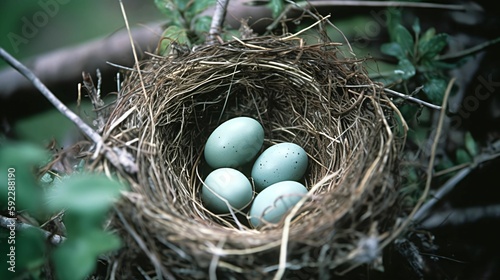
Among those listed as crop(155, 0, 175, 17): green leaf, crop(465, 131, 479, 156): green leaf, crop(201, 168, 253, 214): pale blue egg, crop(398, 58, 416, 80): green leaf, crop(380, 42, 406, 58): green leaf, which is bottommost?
crop(465, 131, 479, 156): green leaf

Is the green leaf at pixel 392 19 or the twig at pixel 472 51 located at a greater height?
the green leaf at pixel 392 19

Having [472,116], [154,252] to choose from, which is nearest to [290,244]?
[154,252]

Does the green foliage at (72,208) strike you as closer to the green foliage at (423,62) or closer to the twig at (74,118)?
the twig at (74,118)

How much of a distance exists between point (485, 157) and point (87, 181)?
3.67 ft

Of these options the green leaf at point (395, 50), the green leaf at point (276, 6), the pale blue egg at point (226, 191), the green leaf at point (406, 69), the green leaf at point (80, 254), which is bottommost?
the pale blue egg at point (226, 191)

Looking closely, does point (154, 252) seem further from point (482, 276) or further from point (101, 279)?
point (482, 276)

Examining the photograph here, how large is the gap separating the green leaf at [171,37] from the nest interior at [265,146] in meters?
0.10

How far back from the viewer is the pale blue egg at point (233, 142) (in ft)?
4.91

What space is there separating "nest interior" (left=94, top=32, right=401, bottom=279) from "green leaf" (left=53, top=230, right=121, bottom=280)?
0.15 meters

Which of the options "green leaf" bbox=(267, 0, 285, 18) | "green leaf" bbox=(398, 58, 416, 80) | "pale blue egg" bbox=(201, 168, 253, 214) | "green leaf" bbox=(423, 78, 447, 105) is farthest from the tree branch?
"green leaf" bbox=(423, 78, 447, 105)

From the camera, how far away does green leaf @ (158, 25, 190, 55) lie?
165cm

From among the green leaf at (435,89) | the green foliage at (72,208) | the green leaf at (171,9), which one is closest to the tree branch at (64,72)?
the green leaf at (171,9)

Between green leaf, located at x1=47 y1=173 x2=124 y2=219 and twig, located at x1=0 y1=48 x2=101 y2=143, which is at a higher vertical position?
twig, located at x1=0 y1=48 x2=101 y2=143

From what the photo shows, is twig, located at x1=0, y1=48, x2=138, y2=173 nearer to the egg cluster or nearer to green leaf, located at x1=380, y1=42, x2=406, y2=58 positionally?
the egg cluster
